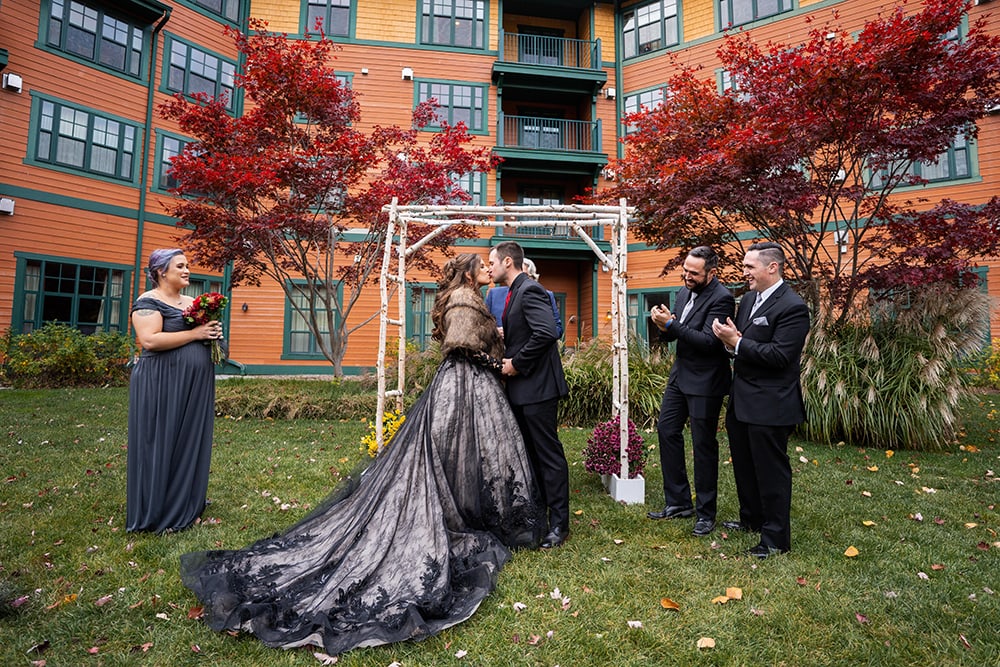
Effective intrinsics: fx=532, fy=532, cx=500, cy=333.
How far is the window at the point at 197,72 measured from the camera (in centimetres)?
1517

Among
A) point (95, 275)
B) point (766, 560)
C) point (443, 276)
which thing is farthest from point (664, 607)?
point (95, 275)

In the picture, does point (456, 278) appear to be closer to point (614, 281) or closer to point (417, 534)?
point (614, 281)

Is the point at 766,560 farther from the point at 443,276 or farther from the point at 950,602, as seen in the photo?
the point at 443,276

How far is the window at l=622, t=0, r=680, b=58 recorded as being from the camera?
A: 17.2 m

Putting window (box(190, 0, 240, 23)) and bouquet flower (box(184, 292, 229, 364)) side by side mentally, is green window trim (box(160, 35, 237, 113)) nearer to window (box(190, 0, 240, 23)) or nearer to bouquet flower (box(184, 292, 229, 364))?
window (box(190, 0, 240, 23))

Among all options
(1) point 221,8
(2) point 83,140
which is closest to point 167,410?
(2) point 83,140

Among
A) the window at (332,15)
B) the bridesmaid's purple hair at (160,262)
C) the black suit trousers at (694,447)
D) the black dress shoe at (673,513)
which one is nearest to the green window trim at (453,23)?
the window at (332,15)

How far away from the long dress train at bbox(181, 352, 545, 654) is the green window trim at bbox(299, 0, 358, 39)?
55.8 ft

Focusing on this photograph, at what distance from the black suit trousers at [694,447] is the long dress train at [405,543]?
4.13 feet

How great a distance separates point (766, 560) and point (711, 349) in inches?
57.8

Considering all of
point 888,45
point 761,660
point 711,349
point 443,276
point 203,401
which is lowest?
point 761,660

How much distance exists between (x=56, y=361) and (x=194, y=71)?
9.36m

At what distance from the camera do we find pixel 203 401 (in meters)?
4.20

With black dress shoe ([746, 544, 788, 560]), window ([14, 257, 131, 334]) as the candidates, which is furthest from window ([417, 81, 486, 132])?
black dress shoe ([746, 544, 788, 560])
